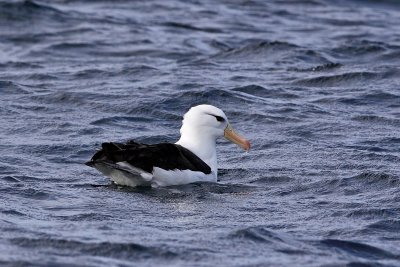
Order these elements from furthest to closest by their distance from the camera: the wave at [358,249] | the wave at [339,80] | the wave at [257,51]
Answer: the wave at [257,51]
the wave at [339,80]
the wave at [358,249]

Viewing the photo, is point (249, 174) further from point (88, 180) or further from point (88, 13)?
point (88, 13)

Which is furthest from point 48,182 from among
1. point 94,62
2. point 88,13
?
point 88,13

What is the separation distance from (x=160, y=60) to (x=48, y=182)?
9.17 m

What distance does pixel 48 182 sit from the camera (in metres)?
13.8

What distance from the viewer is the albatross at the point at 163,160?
13.5m

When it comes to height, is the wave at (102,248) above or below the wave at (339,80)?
above

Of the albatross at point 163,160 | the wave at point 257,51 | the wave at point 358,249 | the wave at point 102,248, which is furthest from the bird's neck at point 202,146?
the wave at point 257,51

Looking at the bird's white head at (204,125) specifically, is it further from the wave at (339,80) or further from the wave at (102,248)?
the wave at (339,80)

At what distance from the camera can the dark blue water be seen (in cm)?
1108

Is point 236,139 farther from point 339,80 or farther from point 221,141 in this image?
point 339,80

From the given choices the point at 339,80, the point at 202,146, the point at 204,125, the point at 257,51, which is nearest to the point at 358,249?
the point at 202,146

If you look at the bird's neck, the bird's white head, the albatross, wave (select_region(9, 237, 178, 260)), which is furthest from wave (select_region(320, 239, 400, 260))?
the bird's white head

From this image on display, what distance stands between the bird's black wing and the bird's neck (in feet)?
1.10

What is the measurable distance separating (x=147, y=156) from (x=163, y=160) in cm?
21
